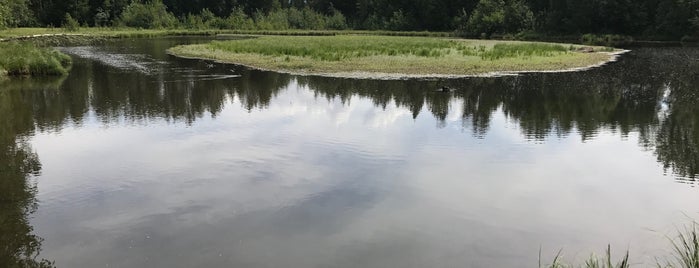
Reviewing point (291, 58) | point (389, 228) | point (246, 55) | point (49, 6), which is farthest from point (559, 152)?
point (49, 6)

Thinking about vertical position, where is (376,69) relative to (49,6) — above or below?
below

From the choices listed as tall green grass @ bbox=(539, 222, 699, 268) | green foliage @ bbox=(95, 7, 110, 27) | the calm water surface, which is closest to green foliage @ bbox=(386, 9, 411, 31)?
→ green foliage @ bbox=(95, 7, 110, 27)

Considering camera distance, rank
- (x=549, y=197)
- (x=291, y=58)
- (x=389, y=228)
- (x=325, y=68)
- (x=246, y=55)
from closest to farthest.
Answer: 1. (x=389, y=228)
2. (x=549, y=197)
3. (x=325, y=68)
4. (x=291, y=58)
5. (x=246, y=55)

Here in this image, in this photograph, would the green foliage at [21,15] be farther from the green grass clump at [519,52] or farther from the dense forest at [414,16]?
the green grass clump at [519,52]

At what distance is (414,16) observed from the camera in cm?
8806

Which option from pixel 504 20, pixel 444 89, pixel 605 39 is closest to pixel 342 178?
pixel 444 89

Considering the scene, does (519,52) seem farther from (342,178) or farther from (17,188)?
(17,188)

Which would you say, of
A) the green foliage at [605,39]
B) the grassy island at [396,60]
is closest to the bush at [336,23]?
the green foliage at [605,39]

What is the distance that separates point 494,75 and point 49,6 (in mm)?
79841

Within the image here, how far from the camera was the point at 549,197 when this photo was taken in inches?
372

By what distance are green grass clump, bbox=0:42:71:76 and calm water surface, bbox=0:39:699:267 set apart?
563 centimetres

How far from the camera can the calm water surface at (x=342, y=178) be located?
24.7 feet

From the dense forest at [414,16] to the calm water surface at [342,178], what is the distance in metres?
38.3

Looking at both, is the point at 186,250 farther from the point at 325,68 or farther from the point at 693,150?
the point at 325,68
